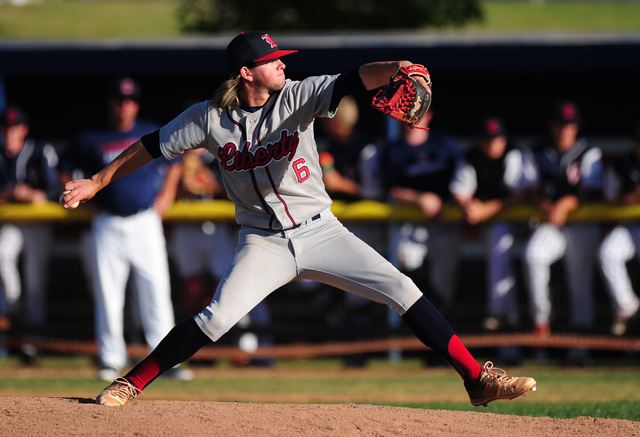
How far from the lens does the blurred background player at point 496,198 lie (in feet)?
18.2

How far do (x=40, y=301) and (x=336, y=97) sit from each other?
13.6 feet

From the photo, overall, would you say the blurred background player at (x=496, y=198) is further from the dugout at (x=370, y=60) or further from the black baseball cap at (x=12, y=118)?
the black baseball cap at (x=12, y=118)

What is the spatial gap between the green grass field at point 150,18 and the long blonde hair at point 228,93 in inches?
1088

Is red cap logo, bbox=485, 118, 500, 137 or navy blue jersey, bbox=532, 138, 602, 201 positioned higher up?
red cap logo, bbox=485, 118, 500, 137

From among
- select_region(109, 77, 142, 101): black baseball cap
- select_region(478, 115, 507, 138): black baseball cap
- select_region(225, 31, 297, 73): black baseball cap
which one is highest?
select_region(225, 31, 297, 73): black baseball cap

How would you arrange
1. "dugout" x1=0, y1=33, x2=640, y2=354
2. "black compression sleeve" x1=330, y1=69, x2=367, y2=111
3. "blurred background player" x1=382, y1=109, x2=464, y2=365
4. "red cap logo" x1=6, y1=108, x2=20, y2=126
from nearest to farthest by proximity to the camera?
"black compression sleeve" x1=330, y1=69, x2=367, y2=111 → "blurred background player" x1=382, y1=109, x2=464, y2=365 → "red cap logo" x1=6, y1=108, x2=20, y2=126 → "dugout" x1=0, y1=33, x2=640, y2=354

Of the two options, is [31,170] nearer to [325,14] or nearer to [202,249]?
[202,249]

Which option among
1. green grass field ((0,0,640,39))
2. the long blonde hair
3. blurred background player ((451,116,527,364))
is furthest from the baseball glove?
green grass field ((0,0,640,39))

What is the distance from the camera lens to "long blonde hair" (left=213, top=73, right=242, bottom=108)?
3.14 meters

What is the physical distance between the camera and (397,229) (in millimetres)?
5742

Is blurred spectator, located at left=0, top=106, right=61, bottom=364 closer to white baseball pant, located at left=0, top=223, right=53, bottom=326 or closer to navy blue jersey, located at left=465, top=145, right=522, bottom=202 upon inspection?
white baseball pant, located at left=0, top=223, right=53, bottom=326

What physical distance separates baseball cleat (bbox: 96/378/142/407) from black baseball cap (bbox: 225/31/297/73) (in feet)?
4.93

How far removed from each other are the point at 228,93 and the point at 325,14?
65.4 ft

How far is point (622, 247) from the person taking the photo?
5453 millimetres
